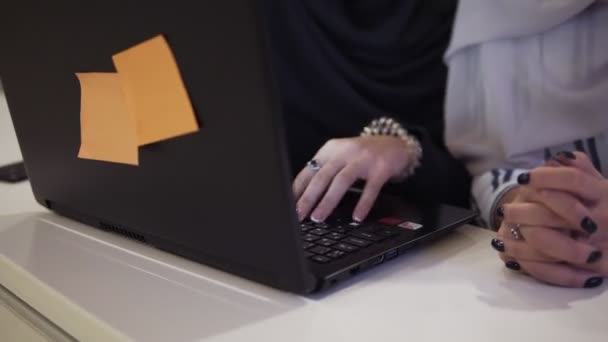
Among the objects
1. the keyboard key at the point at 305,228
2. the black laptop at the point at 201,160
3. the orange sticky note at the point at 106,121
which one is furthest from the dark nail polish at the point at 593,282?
the orange sticky note at the point at 106,121

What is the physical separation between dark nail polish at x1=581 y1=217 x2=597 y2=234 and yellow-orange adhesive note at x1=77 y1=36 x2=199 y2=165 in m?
0.30

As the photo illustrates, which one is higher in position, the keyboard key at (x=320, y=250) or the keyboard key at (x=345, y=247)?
the keyboard key at (x=320, y=250)

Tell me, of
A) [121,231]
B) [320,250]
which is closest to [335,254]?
[320,250]

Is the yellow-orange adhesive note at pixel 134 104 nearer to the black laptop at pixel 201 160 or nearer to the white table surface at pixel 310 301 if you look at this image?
the black laptop at pixel 201 160

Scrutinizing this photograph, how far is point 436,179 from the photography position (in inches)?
31.6

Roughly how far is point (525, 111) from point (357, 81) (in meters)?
0.29

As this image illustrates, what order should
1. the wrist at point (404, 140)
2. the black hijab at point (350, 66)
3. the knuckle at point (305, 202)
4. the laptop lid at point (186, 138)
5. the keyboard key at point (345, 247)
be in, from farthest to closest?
the black hijab at point (350, 66), the wrist at point (404, 140), the knuckle at point (305, 202), the keyboard key at point (345, 247), the laptop lid at point (186, 138)

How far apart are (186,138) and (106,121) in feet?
0.42

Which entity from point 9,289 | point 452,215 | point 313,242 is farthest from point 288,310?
point 9,289

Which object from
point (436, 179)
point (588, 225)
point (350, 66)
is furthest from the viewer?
point (350, 66)

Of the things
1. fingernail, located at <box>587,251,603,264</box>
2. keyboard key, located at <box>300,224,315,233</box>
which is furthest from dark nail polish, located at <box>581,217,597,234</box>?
keyboard key, located at <box>300,224,315,233</box>

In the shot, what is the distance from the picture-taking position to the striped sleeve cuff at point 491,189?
67cm

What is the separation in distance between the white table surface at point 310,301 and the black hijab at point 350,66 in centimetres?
36

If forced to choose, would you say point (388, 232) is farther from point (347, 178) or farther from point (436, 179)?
point (436, 179)
